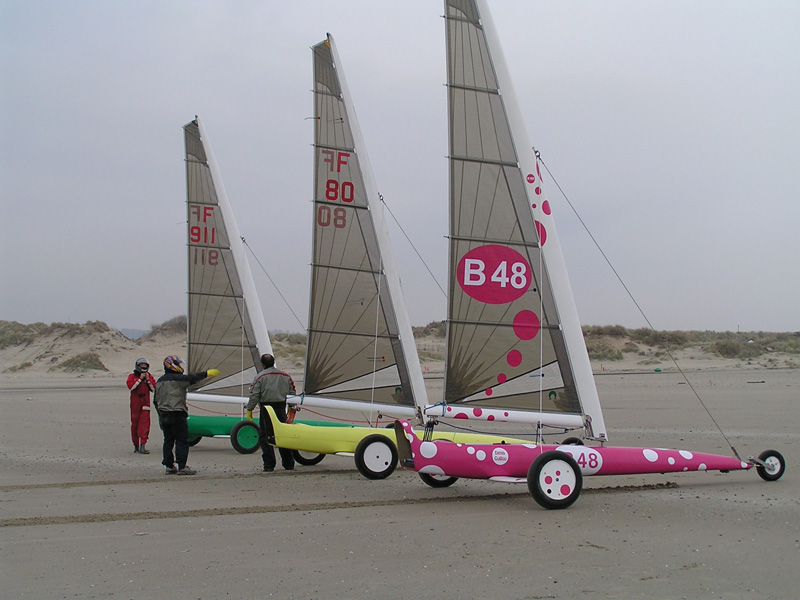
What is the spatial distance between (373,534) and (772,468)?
437 centimetres

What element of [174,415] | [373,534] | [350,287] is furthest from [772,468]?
[174,415]

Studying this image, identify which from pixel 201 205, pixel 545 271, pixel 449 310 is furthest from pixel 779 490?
pixel 201 205

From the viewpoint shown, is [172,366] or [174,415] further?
[172,366]

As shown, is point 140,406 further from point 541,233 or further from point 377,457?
point 541,233

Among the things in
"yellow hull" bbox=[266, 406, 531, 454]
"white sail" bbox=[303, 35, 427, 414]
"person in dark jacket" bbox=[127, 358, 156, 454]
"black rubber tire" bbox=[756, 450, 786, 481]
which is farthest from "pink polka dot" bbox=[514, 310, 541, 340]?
"person in dark jacket" bbox=[127, 358, 156, 454]

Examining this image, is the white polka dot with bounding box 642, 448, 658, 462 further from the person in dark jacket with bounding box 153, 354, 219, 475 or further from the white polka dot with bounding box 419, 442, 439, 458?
the person in dark jacket with bounding box 153, 354, 219, 475

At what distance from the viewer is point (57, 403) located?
67.7 ft

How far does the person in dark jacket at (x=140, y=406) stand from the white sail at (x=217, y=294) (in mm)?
1997

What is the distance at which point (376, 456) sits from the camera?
8758mm

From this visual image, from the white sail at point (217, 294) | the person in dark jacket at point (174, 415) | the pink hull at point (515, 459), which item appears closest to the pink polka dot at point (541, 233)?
the pink hull at point (515, 459)

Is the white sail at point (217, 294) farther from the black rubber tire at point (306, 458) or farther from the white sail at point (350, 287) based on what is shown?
the black rubber tire at point (306, 458)

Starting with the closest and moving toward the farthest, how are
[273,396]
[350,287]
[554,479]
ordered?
1. [554,479]
2. [273,396]
3. [350,287]

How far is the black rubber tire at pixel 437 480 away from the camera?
26.6ft

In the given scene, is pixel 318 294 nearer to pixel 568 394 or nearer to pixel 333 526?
pixel 568 394
